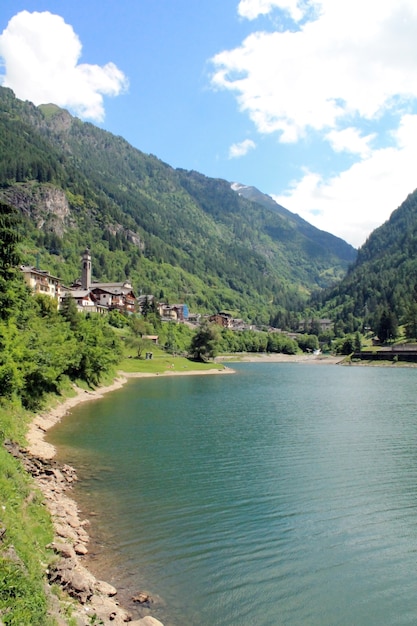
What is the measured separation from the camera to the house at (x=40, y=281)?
4810 inches

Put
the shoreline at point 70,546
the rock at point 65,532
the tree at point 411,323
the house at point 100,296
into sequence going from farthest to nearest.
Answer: the tree at point 411,323 → the house at point 100,296 → the rock at point 65,532 → the shoreline at point 70,546

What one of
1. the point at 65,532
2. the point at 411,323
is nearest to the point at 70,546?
the point at 65,532

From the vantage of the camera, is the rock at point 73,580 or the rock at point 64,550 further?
the rock at point 64,550

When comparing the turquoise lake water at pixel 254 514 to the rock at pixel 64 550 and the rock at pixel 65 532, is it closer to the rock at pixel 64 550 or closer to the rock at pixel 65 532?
the rock at pixel 65 532

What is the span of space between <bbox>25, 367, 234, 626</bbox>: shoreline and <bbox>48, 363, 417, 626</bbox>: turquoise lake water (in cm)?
70

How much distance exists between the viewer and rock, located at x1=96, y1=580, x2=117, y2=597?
15203 mm

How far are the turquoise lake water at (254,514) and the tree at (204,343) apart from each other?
87.0 m

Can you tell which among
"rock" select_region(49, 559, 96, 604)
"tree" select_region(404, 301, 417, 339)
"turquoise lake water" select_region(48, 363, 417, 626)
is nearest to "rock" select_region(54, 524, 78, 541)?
"turquoise lake water" select_region(48, 363, 417, 626)

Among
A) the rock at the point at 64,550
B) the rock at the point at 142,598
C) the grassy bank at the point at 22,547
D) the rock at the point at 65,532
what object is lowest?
the rock at the point at 142,598

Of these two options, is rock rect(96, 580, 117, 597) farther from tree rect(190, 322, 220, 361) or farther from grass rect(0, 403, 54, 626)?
tree rect(190, 322, 220, 361)

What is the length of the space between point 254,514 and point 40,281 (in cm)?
11818

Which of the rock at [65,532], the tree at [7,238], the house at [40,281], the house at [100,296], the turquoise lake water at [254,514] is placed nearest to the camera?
the turquoise lake water at [254,514]

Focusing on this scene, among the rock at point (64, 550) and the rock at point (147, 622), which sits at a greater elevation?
the rock at point (64, 550)

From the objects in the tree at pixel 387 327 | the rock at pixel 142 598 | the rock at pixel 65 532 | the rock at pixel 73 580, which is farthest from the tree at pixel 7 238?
the tree at pixel 387 327
